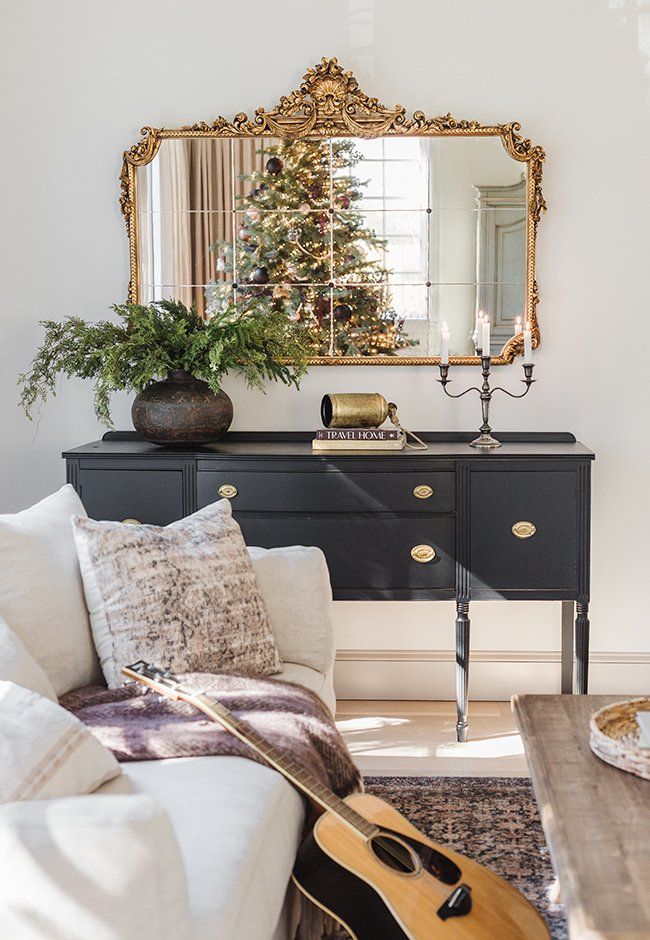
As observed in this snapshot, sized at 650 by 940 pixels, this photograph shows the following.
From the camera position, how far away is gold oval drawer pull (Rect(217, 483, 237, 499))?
10.3 feet

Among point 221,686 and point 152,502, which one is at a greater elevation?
point 152,502

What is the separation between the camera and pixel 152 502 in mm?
3152

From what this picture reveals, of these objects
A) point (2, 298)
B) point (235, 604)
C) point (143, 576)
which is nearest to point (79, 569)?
point (143, 576)

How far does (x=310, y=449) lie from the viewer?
3271 mm

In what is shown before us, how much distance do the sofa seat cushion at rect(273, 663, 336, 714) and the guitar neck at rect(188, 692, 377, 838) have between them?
0.41m

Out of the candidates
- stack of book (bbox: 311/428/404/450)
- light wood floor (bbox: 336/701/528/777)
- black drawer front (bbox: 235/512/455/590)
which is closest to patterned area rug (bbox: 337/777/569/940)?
light wood floor (bbox: 336/701/528/777)

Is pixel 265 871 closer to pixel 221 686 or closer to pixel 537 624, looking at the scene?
pixel 221 686

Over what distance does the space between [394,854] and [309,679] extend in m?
0.70

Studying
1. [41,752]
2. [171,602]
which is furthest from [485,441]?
[41,752]

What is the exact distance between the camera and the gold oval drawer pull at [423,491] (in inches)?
123

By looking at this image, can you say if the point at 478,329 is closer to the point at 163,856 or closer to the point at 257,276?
the point at 257,276

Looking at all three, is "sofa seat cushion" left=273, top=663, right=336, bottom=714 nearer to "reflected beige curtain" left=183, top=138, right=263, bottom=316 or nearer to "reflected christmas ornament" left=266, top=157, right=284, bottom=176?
"reflected beige curtain" left=183, top=138, right=263, bottom=316

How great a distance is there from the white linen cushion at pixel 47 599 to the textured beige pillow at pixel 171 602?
3cm

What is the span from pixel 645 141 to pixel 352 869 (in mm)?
2628
